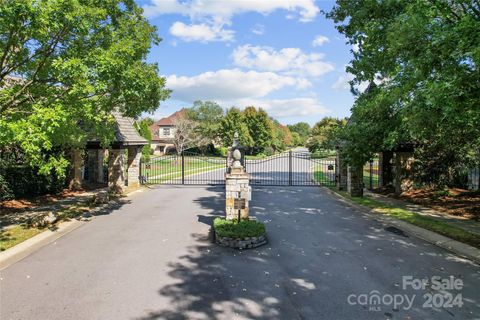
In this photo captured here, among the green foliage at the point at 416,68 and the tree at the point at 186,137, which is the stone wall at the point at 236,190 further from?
the tree at the point at 186,137

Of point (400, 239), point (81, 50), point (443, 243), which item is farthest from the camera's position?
point (81, 50)

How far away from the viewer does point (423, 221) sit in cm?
1240

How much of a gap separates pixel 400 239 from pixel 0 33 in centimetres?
1362

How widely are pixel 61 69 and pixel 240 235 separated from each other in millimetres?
7197

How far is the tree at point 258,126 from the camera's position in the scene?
66625mm

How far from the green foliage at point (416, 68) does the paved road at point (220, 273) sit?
359cm

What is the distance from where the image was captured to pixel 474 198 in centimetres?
1638

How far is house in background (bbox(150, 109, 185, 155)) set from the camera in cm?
6956

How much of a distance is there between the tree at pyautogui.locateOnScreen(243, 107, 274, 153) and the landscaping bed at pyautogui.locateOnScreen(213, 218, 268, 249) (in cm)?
5540

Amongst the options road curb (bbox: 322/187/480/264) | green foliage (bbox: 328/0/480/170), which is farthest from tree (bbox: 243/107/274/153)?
road curb (bbox: 322/187/480/264)

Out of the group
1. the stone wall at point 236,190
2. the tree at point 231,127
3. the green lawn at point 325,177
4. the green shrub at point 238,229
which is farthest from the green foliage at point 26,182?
the tree at point 231,127

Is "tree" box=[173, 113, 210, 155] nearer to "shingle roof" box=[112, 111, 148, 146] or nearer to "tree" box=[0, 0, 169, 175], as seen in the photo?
"shingle roof" box=[112, 111, 148, 146]

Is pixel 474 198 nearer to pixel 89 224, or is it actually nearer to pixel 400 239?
pixel 400 239

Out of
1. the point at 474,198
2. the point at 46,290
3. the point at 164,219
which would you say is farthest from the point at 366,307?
the point at 474,198
